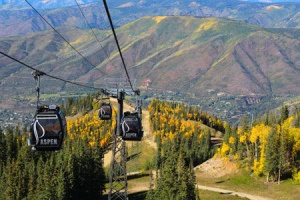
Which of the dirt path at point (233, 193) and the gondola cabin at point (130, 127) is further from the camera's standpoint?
the dirt path at point (233, 193)

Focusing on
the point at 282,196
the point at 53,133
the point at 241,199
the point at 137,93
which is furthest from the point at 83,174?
the point at 53,133

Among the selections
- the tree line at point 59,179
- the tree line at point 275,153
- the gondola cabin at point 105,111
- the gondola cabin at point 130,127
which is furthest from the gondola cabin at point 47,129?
the tree line at point 275,153

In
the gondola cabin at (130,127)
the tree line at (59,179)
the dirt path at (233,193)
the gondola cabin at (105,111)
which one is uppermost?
the gondola cabin at (105,111)

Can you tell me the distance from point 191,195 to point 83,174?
3067cm

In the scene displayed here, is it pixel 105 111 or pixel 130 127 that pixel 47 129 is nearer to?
pixel 130 127

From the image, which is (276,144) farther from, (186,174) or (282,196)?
(186,174)

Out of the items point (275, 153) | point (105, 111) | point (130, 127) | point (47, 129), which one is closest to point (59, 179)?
point (105, 111)

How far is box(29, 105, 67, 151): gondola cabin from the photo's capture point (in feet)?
85.9

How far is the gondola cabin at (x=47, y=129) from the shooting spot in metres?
26.2

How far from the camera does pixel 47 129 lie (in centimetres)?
2634

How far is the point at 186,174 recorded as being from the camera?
84438mm

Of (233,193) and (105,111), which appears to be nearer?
(105,111)

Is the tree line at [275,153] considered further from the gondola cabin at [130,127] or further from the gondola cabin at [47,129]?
the gondola cabin at [47,129]

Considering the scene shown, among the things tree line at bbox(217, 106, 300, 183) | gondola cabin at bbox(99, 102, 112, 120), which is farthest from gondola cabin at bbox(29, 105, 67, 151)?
tree line at bbox(217, 106, 300, 183)
